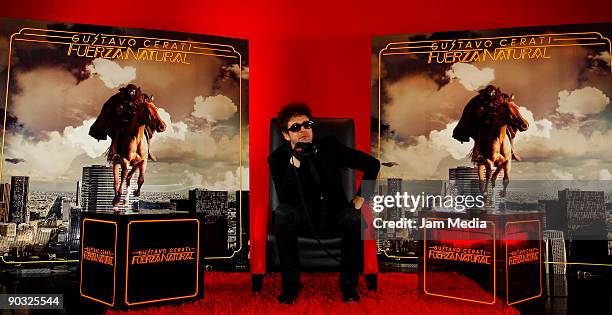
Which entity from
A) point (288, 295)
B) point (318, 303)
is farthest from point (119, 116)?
point (318, 303)

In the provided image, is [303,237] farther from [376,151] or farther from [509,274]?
[376,151]

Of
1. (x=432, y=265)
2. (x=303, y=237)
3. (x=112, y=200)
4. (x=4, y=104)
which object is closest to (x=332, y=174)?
(x=303, y=237)

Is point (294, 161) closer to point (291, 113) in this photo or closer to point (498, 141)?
point (291, 113)

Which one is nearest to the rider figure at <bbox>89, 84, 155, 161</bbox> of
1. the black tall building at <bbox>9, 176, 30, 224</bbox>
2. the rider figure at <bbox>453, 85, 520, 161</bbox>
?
the black tall building at <bbox>9, 176, 30, 224</bbox>

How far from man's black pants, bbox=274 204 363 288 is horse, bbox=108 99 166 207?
5.13 feet

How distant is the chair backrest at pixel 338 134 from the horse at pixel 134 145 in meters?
1.22

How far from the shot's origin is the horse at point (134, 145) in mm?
3646

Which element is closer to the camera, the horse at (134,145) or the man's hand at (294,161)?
the man's hand at (294,161)

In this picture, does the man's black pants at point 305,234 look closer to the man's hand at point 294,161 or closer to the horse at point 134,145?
the man's hand at point 294,161

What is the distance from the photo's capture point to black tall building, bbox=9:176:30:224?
3396 millimetres

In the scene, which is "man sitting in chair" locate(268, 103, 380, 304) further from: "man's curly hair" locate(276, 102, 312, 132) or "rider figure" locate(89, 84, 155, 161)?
"rider figure" locate(89, 84, 155, 161)

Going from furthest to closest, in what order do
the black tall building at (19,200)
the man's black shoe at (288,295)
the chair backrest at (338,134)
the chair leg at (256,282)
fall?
the black tall building at (19,200)
the chair backrest at (338,134)
the chair leg at (256,282)
the man's black shoe at (288,295)

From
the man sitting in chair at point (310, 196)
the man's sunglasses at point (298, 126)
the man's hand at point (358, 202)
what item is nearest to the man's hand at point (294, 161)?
the man sitting in chair at point (310, 196)

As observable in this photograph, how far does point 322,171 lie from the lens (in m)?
2.71
